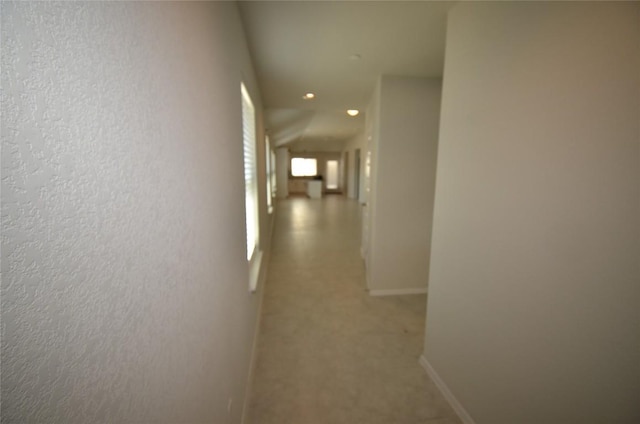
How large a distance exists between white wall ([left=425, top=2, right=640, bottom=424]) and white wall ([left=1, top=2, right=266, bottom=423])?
138 cm

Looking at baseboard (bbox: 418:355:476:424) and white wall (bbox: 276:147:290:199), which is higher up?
white wall (bbox: 276:147:290:199)

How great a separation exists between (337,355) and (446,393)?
858 mm

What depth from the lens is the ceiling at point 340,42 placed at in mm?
1674

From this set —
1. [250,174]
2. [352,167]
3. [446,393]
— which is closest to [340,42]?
[250,174]

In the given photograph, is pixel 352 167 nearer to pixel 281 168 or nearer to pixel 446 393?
pixel 281 168

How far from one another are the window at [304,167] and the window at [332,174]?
2.69 ft

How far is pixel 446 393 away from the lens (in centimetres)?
179

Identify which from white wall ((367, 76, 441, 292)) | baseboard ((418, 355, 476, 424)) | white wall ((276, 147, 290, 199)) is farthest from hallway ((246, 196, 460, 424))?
white wall ((276, 147, 290, 199))

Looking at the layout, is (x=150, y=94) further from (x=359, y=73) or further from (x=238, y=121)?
(x=359, y=73)

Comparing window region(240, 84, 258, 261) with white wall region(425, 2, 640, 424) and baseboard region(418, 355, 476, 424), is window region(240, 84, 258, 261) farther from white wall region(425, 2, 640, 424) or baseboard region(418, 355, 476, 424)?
baseboard region(418, 355, 476, 424)

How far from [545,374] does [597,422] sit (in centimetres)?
19

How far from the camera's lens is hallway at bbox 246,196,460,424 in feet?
5.60

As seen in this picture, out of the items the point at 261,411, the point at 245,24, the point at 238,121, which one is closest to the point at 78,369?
the point at 238,121

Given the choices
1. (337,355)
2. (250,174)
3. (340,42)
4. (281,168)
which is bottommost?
(337,355)
